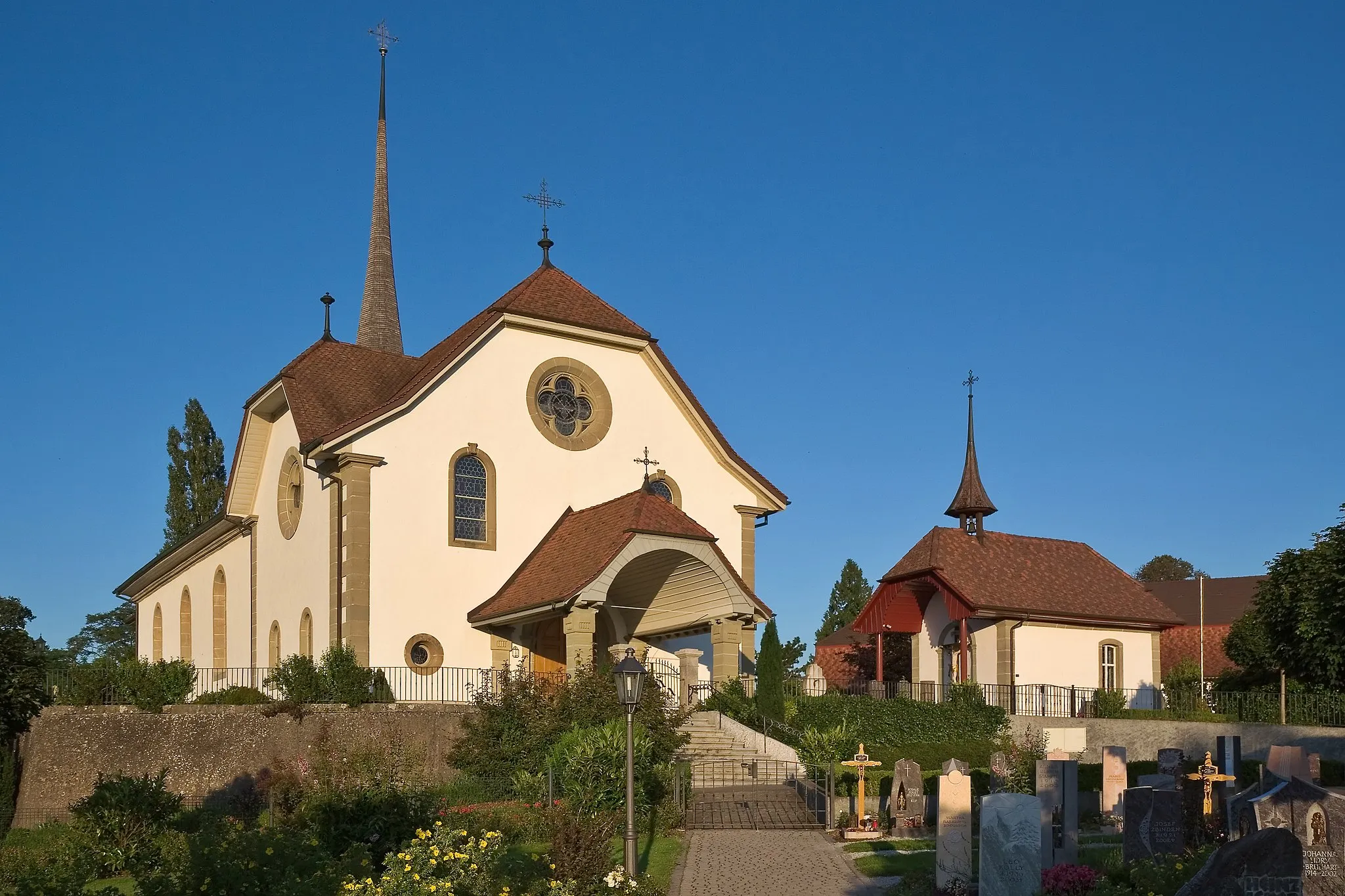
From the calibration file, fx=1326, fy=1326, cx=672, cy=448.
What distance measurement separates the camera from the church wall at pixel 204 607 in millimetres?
34312

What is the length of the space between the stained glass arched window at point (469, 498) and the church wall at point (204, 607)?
8.00m

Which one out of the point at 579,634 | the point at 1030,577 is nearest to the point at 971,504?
the point at 1030,577

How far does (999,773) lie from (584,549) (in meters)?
10.1

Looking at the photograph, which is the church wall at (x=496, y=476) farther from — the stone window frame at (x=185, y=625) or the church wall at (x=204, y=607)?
the stone window frame at (x=185, y=625)

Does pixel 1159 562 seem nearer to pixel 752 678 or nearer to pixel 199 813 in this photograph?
pixel 752 678

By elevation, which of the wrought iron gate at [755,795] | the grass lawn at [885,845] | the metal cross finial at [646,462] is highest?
the metal cross finial at [646,462]

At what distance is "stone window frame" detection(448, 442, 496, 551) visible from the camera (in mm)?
28547

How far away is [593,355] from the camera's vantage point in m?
31.0

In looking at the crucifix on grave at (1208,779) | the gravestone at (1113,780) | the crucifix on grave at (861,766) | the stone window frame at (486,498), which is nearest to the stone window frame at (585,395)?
the stone window frame at (486,498)

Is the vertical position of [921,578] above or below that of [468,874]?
above

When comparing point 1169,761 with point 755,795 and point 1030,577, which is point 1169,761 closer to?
point 755,795

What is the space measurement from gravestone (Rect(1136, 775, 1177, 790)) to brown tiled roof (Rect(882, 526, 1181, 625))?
48.1 ft

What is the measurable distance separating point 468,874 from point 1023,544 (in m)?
28.1

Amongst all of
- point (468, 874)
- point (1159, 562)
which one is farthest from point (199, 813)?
point (1159, 562)
